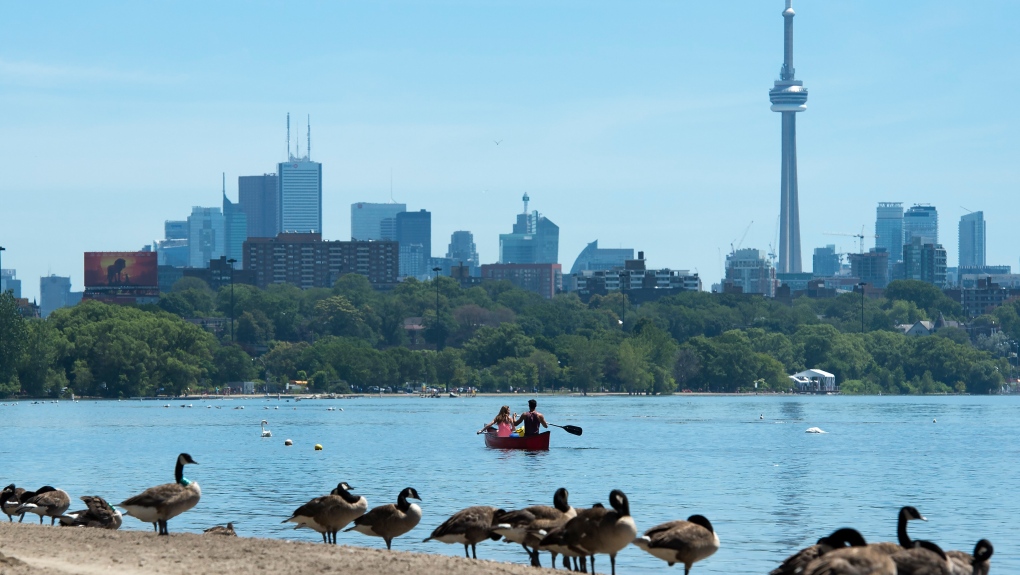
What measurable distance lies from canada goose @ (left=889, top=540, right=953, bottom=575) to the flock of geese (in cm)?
1

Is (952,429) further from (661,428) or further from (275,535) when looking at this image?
(275,535)

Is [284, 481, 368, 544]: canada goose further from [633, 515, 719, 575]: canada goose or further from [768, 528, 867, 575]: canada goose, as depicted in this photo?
[768, 528, 867, 575]: canada goose

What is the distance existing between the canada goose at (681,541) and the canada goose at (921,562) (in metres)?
3.37

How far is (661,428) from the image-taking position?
106 metres

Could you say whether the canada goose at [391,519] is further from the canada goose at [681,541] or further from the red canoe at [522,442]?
the red canoe at [522,442]

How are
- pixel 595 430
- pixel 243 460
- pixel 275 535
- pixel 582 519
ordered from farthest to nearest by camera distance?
1. pixel 595 430
2. pixel 243 460
3. pixel 275 535
4. pixel 582 519

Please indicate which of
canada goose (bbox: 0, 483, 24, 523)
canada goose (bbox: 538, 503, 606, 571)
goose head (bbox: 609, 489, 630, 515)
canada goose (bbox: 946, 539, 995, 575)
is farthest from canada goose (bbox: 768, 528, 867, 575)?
canada goose (bbox: 0, 483, 24, 523)

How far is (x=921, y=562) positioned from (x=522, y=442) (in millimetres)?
48632

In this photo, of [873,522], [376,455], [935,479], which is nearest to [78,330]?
[376,455]

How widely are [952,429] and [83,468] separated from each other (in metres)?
67.1

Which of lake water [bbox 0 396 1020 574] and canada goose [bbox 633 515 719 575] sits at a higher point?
canada goose [bbox 633 515 719 575]

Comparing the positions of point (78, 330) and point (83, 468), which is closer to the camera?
point (83, 468)

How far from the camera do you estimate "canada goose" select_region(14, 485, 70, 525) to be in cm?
3388

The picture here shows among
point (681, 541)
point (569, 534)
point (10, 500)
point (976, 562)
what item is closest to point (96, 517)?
point (10, 500)
